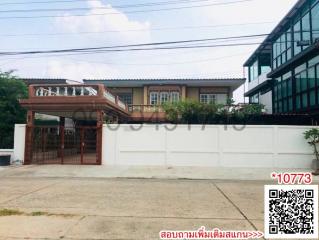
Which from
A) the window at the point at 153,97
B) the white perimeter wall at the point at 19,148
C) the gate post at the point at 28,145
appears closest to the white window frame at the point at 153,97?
the window at the point at 153,97

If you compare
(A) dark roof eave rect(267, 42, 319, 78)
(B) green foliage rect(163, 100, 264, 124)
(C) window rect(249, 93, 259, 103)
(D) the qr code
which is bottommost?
(D) the qr code

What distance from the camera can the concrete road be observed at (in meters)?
5.62

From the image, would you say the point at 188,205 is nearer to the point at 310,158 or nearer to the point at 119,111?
the point at 310,158

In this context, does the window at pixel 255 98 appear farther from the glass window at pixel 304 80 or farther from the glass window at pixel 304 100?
the glass window at pixel 304 100

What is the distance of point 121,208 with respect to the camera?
7246mm

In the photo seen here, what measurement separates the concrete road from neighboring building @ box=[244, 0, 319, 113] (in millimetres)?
9629

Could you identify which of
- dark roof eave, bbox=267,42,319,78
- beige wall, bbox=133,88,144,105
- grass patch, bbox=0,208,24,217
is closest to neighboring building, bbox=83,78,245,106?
beige wall, bbox=133,88,144,105

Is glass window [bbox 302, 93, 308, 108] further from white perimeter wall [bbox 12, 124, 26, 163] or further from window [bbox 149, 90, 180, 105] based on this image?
white perimeter wall [bbox 12, 124, 26, 163]

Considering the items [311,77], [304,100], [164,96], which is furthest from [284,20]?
[164,96]

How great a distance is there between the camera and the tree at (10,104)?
19297mm

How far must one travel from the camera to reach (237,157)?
15.7 meters

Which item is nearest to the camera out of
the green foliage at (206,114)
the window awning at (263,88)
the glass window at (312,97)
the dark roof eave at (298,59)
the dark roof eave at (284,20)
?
the dark roof eave at (298,59)

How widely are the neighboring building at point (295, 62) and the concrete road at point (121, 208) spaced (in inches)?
379

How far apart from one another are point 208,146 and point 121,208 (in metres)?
9.16
